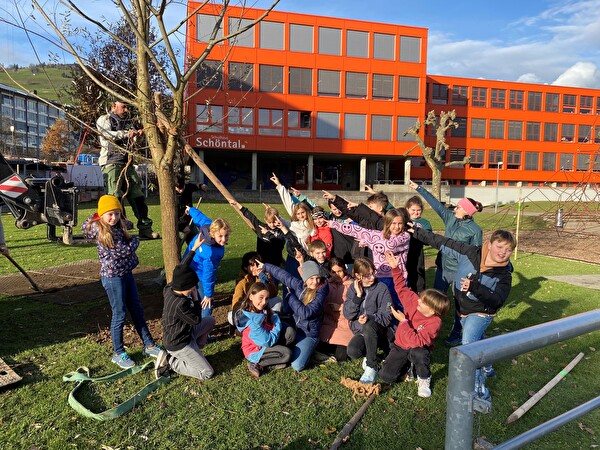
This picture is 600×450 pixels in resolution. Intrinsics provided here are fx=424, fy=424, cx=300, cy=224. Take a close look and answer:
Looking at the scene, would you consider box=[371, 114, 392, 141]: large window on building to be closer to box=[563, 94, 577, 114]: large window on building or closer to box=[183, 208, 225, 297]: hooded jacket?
box=[563, 94, 577, 114]: large window on building

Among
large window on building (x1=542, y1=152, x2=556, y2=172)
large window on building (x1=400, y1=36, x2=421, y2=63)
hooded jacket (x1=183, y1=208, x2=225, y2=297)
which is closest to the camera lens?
hooded jacket (x1=183, y1=208, x2=225, y2=297)

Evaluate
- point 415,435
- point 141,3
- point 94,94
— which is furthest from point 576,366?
point 94,94

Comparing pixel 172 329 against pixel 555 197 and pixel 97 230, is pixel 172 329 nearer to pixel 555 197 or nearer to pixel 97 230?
pixel 97 230

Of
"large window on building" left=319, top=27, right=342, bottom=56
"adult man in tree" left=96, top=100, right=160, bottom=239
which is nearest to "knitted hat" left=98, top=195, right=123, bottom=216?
"adult man in tree" left=96, top=100, right=160, bottom=239

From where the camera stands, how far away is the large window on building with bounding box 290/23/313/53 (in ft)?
113

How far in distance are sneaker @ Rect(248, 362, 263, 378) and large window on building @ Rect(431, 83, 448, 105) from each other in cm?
4581

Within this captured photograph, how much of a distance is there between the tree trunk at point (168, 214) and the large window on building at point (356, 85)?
110ft

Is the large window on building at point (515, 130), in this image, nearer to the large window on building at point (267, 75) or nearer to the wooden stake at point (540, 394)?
the large window on building at point (267, 75)

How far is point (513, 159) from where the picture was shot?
46.8 meters

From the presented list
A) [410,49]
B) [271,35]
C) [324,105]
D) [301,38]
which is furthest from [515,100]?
[271,35]

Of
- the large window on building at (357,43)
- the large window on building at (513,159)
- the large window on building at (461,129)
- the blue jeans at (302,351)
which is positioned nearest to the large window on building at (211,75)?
the blue jeans at (302,351)

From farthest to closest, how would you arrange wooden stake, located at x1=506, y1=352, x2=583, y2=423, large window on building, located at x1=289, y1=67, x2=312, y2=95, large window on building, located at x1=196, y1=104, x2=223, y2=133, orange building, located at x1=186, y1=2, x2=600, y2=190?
large window on building, located at x1=289, y1=67, x2=312, y2=95, orange building, located at x1=186, y1=2, x2=600, y2=190, large window on building, located at x1=196, y1=104, x2=223, y2=133, wooden stake, located at x1=506, y1=352, x2=583, y2=423

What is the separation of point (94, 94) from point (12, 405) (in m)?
15.0

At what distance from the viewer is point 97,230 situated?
14.3 ft
